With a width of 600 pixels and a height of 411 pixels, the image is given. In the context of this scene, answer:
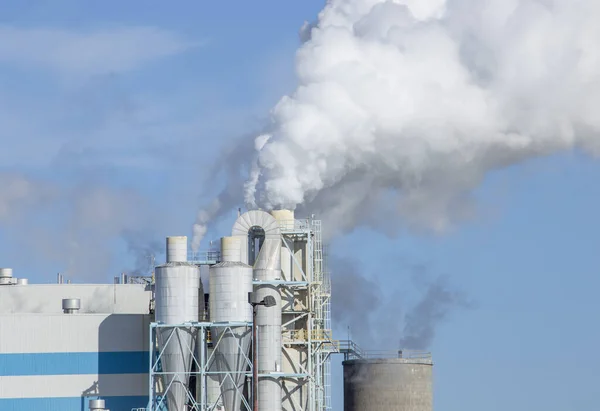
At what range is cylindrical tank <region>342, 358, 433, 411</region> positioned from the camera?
66688 millimetres

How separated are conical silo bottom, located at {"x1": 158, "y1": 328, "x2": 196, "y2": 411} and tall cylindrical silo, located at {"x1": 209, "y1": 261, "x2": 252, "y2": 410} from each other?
1.52 metres

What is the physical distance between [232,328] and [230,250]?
3.84 meters

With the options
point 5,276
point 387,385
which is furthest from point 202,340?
point 5,276

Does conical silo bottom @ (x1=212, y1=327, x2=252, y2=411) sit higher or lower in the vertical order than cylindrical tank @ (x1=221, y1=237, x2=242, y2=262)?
lower

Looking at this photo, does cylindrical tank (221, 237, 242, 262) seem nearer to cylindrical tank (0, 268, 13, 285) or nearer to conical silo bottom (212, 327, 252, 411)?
conical silo bottom (212, 327, 252, 411)

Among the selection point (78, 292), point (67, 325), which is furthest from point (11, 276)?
point (67, 325)

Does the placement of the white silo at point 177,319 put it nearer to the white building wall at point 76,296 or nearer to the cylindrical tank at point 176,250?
the cylindrical tank at point 176,250

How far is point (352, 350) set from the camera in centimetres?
6550

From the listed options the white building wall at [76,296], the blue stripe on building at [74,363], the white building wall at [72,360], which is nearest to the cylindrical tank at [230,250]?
the white building wall at [72,360]

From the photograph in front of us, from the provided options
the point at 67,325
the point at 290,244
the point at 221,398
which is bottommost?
the point at 221,398

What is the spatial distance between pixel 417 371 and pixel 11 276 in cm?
2428

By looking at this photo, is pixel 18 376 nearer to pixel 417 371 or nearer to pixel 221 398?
pixel 221 398

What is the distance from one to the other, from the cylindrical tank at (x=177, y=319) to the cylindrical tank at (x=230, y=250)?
1781mm

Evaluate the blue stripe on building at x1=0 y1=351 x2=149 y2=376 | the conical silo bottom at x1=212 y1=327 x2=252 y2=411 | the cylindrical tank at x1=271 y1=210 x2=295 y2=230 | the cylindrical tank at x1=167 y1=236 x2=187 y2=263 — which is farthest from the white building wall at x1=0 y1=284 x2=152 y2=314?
the conical silo bottom at x1=212 y1=327 x2=252 y2=411
